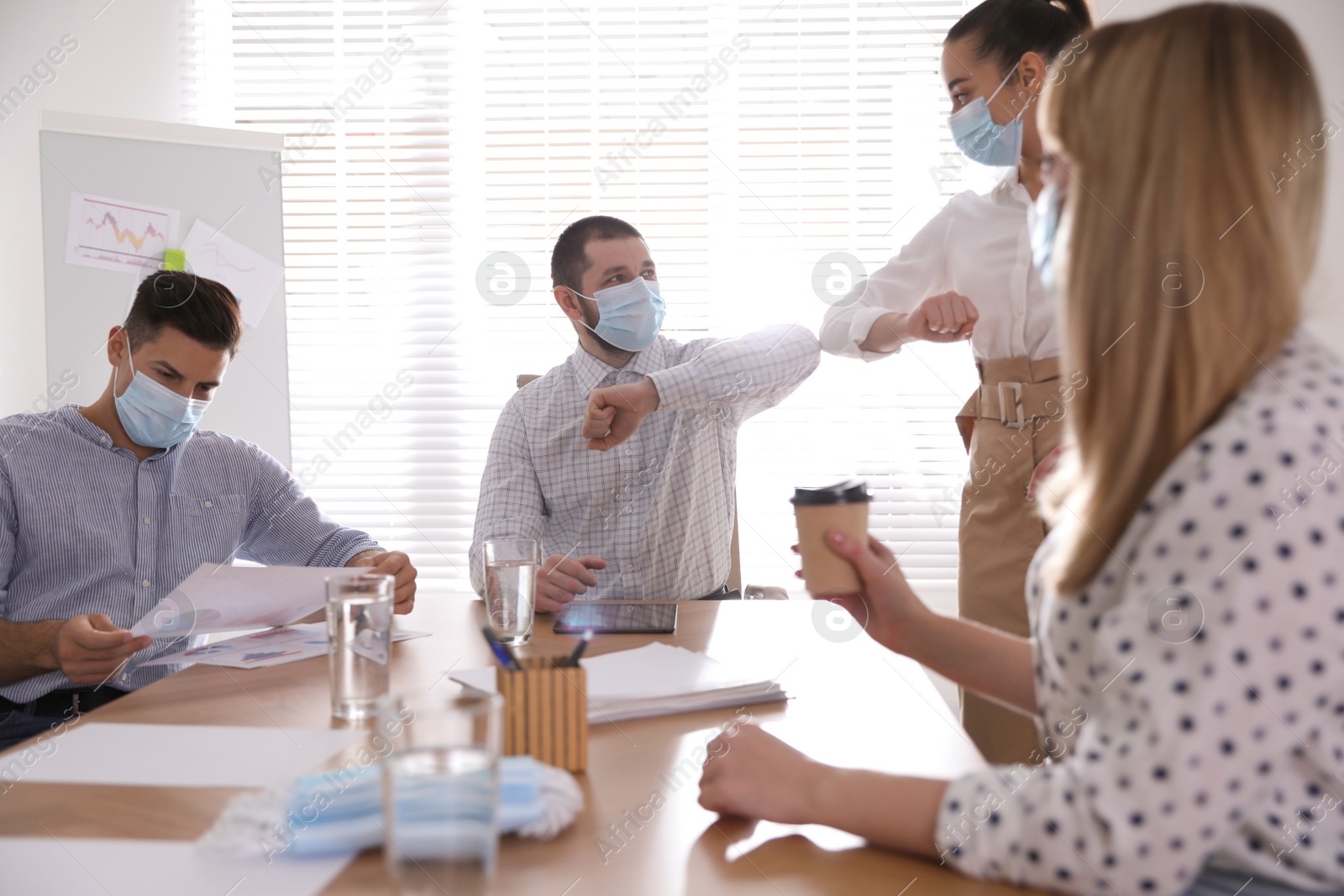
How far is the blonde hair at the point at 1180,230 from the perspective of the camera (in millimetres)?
670

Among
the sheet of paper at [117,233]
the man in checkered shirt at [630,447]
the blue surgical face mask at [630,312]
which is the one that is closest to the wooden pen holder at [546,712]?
the man in checkered shirt at [630,447]

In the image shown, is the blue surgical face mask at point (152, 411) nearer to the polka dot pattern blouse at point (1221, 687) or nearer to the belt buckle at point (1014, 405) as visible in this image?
the belt buckle at point (1014, 405)

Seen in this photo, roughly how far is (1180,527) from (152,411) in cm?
171

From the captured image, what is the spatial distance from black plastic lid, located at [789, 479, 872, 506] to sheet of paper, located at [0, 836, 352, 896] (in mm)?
488

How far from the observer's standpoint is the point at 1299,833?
25.8 inches

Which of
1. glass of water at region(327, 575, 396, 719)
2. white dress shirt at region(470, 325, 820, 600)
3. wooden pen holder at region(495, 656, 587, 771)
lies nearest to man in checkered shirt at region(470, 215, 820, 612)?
white dress shirt at region(470, 325, 820, 600)

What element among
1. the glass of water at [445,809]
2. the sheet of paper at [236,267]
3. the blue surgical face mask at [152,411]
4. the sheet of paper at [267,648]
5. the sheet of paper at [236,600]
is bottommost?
the sheet of paper at [267,648]

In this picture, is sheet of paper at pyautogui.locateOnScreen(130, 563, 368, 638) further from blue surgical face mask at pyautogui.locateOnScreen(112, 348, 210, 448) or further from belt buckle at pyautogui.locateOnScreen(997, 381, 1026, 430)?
belt buckle at pyautogui.locateOnScreen(997, 381, 1026, 430)

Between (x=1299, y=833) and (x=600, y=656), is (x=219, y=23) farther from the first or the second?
(x=1299, y=833)

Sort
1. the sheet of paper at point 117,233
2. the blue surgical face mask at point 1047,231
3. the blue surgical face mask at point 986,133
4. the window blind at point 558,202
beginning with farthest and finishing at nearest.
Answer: the window blind at point 558,202 < the sheet of paper at point 117,233 < the blue surgical face mask at point 986,133 < the blue surgical face mask at point 1047,231

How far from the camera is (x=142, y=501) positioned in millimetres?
1798

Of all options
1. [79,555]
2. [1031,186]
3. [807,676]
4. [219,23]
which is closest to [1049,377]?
[1031,186]

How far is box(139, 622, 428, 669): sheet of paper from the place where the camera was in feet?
4.48

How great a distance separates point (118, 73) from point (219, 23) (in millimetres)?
362
